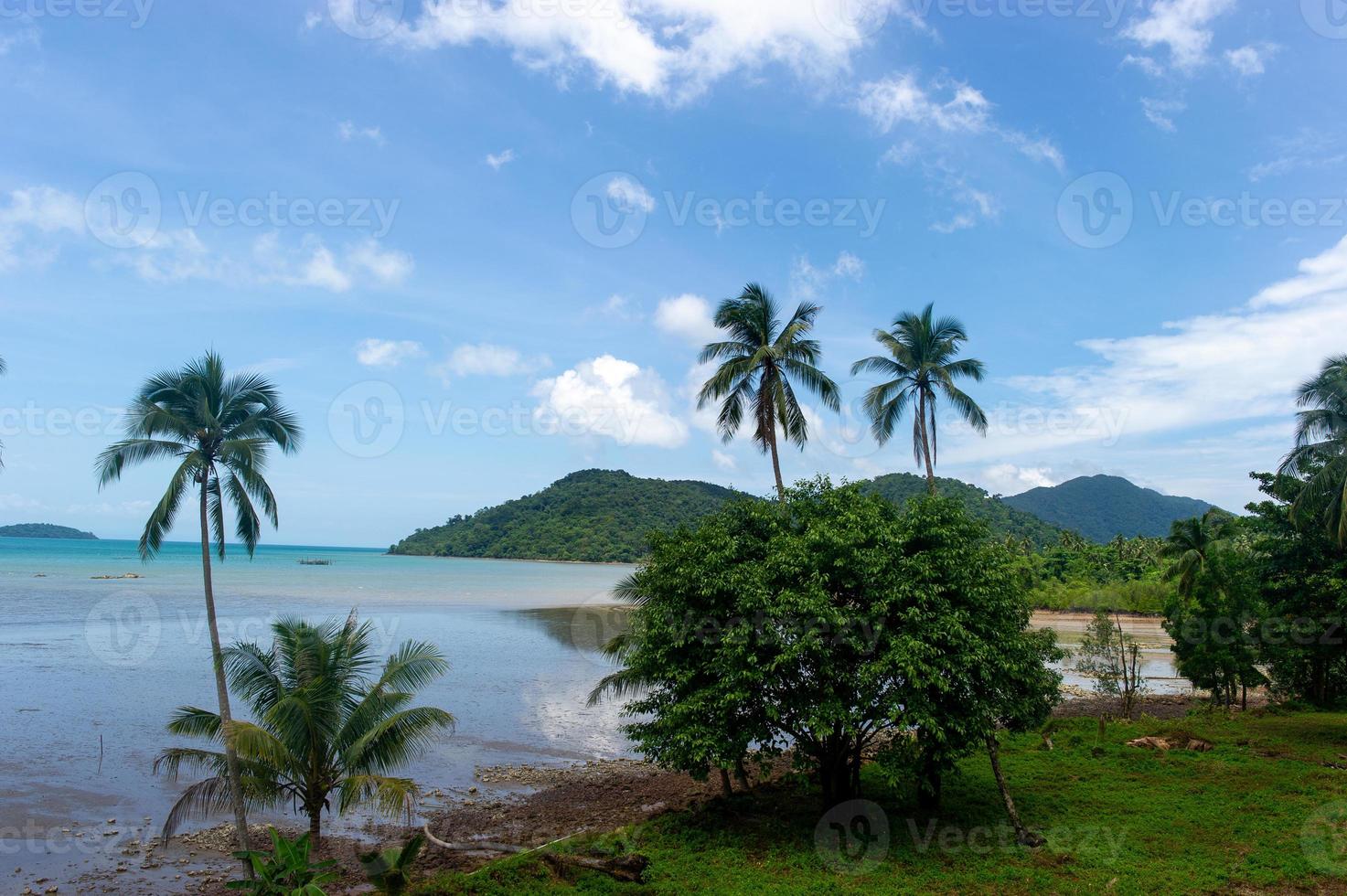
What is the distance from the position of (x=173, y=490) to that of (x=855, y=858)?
14957 mm

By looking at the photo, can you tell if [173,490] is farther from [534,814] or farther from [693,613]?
[534,814]

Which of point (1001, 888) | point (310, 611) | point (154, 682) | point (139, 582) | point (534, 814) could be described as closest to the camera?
point (1001, 888)

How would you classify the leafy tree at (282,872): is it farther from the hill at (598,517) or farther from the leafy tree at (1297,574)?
the hill at (598,517)

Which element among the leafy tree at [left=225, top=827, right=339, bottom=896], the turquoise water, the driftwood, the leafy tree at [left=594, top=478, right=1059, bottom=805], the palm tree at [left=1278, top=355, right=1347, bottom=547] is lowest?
the turquoise water

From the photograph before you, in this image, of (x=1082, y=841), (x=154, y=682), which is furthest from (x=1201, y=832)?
(x=154, y=682)

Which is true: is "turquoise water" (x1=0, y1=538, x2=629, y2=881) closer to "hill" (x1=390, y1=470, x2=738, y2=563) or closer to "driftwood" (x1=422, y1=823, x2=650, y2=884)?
"driftwood" (x1=422, y1=823, x2=650, y2=884)

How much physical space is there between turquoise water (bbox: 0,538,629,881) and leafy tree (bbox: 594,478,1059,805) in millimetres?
12345

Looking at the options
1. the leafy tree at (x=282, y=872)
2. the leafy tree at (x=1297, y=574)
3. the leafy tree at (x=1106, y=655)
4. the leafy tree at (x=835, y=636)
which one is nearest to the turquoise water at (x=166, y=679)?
the leafy tree at (x=282, y=872)

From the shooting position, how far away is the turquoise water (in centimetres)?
2312

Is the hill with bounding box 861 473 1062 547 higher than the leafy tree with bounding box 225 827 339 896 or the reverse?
higher

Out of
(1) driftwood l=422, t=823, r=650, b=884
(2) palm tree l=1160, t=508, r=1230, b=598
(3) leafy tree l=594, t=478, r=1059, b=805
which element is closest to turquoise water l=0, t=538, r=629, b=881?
(1) driftwood l=422, t=823, r=650, b=884

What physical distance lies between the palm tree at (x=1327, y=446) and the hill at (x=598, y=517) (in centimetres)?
13236

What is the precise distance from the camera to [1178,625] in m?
30.1

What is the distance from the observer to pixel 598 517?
17300cm
